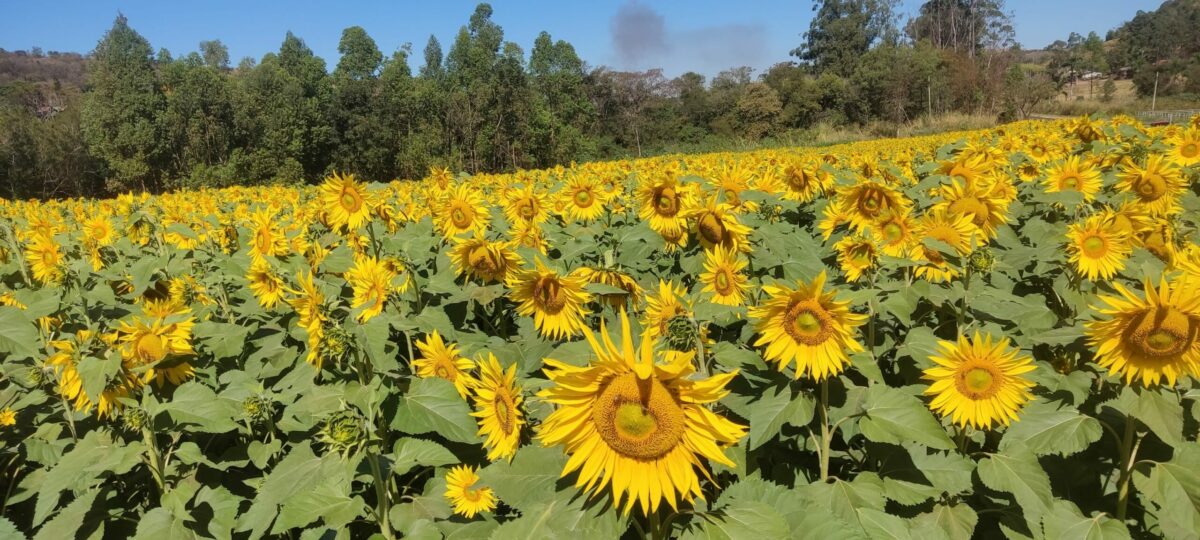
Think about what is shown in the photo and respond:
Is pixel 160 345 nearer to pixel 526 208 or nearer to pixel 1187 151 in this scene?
pixel 526 208

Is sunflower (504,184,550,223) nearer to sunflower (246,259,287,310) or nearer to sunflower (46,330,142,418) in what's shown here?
sunflower (246,259,287,310)

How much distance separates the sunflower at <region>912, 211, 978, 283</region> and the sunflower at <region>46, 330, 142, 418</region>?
3.24 metres

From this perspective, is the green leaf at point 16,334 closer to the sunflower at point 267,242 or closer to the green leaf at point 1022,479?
the sunflower at point 267,242

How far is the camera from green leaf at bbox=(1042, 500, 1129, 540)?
1.74 meters

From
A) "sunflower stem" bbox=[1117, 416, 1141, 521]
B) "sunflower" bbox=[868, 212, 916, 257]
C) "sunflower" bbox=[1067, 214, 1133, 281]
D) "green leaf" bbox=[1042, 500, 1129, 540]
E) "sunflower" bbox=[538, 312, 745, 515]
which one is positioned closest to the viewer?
"sunflower" bbox=[538, 312, 745, 515]

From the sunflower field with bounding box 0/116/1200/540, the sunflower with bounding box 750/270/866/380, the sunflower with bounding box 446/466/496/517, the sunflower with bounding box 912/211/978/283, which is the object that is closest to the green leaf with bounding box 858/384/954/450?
the sunflower field with bounding box 0/116/1200/540

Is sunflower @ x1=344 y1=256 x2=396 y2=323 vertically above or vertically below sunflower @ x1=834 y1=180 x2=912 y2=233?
above

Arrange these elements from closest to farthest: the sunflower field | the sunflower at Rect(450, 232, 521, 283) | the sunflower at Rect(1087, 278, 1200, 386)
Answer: the sunflower field → the sunflower at Rect(1087, 278, 1200, 386) → the sunflower at Rect(450, 232, 521, 283)

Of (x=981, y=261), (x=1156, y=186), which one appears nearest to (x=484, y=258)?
(x=981, y=261)

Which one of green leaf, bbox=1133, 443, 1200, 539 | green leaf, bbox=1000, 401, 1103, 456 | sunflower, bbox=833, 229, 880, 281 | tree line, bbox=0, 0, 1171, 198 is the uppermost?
tree line, bbox=0, 0, 1171, 198

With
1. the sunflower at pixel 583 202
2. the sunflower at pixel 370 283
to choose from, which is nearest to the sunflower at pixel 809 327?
the sunflower at pixel 370 283

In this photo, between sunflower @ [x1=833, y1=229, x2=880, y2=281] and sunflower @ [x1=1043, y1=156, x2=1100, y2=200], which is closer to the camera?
sunflower @ [x1=833, y1=229, x2=880, y2=281]

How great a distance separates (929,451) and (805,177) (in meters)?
2.91

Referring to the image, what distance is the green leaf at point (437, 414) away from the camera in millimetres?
1873
